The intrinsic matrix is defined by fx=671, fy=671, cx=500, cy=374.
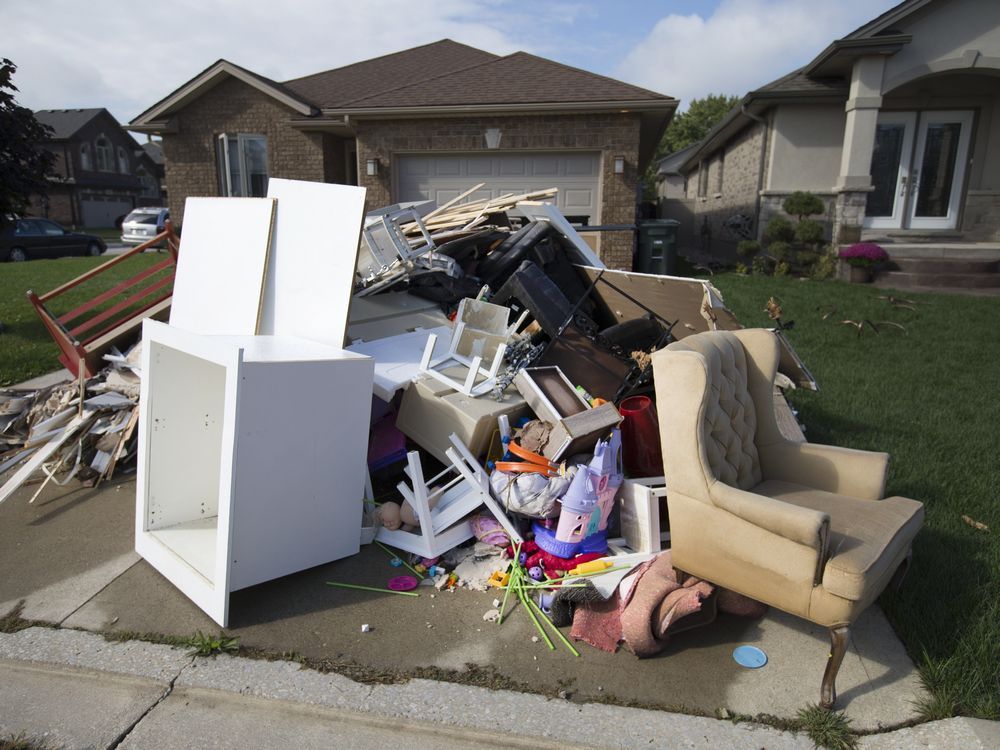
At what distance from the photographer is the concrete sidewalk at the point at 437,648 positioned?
261 cm

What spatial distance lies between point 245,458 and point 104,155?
47.4 meters

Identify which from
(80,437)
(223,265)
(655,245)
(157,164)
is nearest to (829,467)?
(223,265)

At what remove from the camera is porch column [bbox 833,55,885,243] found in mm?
12047

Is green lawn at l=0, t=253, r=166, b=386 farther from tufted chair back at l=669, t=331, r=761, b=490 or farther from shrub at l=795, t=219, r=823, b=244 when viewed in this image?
shrub at l=795, t=219, r=823, b=244

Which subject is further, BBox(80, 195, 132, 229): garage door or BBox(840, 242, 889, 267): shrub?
BBox(80, 195, 132, 229): garage door

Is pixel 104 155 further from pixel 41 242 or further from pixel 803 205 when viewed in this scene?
pixel 803 205

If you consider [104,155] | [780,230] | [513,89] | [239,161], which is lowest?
[780,230]

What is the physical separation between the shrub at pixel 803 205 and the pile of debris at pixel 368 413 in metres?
9.18

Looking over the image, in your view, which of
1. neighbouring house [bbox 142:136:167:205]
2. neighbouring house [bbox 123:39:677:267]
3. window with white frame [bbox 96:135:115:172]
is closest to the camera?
neighbouring house [bbox 123:39:677:267]

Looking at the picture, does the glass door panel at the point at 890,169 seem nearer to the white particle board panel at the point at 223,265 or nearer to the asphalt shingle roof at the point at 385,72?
the asphalt shingle roof at the point at 385,72

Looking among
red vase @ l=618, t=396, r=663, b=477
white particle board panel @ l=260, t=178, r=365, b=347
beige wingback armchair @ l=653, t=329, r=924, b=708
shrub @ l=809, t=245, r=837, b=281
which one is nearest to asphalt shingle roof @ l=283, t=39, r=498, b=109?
shrub @ l=809, t=245, r=837, b=281

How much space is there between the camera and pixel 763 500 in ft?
8.95

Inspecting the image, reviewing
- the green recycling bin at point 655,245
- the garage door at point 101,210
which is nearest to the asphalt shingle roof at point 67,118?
the garage door at point 101,210

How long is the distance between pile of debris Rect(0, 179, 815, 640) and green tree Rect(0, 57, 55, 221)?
4.04 metres
